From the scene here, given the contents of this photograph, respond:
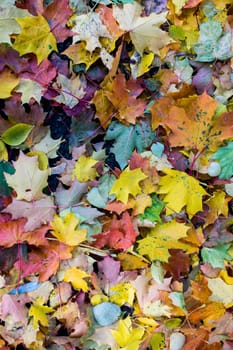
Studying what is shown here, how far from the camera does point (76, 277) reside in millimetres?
1430

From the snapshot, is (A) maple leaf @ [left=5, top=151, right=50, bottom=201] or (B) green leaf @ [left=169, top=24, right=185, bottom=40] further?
(B) green leaf @ [left=169, top=24, right=185, bottom=40]

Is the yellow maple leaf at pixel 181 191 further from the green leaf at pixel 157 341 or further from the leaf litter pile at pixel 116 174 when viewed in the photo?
the green leaf at pixel 157 341

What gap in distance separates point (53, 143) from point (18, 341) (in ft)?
1.77

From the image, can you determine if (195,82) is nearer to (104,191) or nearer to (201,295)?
(104,191)

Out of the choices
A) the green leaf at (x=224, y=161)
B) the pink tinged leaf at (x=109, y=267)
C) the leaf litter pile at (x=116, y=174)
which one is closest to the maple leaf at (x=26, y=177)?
the leaf litter pile at (x=116, y=174)

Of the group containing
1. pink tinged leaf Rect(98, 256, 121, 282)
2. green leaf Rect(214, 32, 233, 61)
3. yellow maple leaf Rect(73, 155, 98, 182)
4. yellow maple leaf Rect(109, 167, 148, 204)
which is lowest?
pink tinged leaf Rect(98, 256, 121, 282)

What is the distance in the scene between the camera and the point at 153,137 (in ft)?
4.87

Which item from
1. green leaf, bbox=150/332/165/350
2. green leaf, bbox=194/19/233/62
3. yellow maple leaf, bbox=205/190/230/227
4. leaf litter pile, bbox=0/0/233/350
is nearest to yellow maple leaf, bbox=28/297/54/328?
Result: leaf litter pile, bbox=0/0/233/350

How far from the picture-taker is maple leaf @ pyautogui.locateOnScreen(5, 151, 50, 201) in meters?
1.38

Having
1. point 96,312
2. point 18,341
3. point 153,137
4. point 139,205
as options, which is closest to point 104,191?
point 139,205

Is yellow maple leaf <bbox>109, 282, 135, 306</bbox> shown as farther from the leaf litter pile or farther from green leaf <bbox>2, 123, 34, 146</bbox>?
green leaf <bbox>2, 123, 34, 146</bbox>

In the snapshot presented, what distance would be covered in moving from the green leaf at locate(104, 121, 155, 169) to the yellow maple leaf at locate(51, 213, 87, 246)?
206 millimetres

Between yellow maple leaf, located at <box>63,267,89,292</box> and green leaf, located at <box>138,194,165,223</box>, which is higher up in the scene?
green leaf, located at <box>138,194,165,223</box>

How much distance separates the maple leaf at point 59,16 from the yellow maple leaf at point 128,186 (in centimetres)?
42
